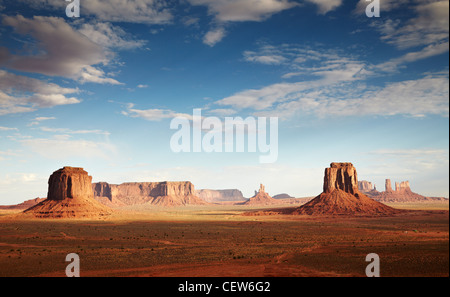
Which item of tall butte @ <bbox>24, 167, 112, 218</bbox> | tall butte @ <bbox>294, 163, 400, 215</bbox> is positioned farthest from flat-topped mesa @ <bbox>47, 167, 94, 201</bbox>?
tall butte @ <bbox>294, 163, 400, 215</bbox>

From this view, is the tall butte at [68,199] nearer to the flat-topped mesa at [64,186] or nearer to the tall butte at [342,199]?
the flat-topped mesa at [64,186]

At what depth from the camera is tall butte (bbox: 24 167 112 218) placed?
3511 inches

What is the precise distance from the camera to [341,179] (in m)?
114

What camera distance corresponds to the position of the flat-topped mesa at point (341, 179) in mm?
112625

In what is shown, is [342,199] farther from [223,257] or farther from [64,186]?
[64,186]

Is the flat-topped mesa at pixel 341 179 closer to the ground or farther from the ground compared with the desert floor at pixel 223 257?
farther from the ground

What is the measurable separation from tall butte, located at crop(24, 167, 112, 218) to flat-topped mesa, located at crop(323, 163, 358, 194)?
277ft

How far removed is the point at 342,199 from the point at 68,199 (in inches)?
3815

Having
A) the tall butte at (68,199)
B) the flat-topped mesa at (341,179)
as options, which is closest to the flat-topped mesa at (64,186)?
the tall butte at (68,199)

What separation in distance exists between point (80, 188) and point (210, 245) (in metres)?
81.9

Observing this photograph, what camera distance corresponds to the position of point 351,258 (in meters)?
27.8

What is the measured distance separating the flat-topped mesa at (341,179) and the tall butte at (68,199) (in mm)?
84306
